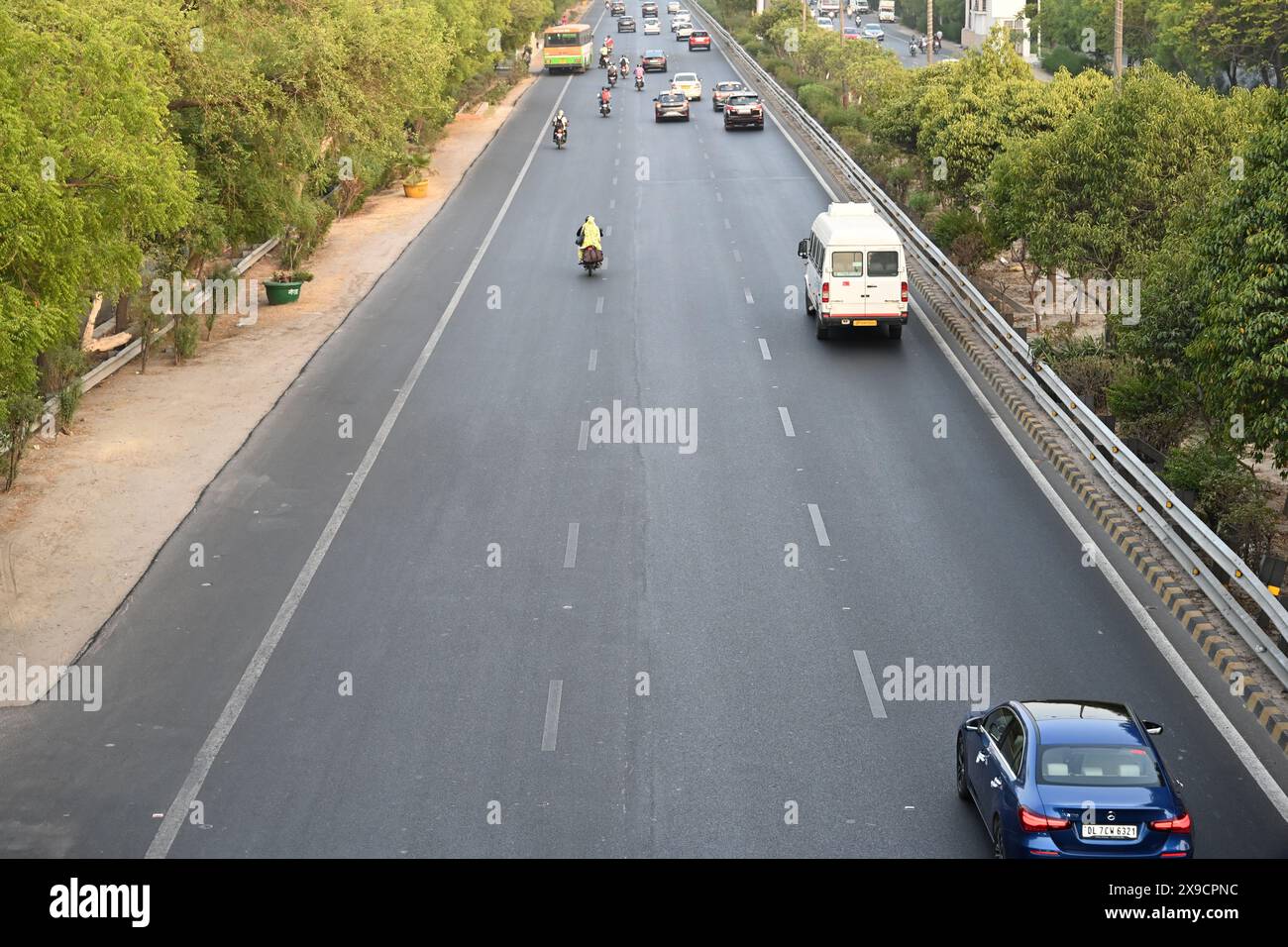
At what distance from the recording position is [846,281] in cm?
2772

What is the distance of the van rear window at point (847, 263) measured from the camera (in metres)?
27.7

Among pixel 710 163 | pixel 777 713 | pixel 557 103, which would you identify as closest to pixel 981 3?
pixel 557 103

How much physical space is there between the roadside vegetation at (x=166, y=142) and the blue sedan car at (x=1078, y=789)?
35.9 feet

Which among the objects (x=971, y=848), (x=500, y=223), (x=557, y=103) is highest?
(x=557, y=103)

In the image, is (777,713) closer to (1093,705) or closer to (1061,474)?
(1093,705)

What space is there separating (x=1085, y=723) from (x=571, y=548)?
335 inches

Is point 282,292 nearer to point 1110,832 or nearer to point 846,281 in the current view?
point 846,281

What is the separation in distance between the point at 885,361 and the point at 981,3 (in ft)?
302

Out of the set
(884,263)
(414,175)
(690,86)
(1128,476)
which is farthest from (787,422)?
(690,86)

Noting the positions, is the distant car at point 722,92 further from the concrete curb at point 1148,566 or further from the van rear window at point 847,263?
the concrete curb at point 1148,566

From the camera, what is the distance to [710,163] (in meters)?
51.2

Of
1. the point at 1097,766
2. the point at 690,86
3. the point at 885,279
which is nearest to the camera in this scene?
the point at 1097,766

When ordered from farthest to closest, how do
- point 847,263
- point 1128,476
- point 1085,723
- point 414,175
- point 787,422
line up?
point 414,175 → point 847,263 → point 787,422 → point 1128,476 → point 1085,723

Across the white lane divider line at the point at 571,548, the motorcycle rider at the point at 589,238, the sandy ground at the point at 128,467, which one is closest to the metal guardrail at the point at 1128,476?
the white lane divider line at the point at 571,548
